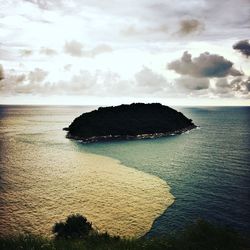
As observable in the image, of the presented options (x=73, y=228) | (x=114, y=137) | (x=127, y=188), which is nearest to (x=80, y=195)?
(x=127, y=188)

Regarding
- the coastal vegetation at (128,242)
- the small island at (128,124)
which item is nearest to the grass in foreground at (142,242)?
the coastal vegetation at (128,242)

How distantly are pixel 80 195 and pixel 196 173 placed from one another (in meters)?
27.2

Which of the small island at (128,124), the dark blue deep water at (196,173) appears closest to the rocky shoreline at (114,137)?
the small island at (128,124)

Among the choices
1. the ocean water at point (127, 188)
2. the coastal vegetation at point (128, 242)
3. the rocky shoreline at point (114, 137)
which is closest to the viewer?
the coastal vegetation at point (128, 242)

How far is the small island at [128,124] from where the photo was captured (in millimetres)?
125250

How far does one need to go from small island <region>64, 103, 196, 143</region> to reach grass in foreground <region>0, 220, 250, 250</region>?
90538 millimetres

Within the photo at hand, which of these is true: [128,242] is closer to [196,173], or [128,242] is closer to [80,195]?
[80,195]

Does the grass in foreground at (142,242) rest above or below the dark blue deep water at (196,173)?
above

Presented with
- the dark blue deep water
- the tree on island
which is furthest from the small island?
the tree on island

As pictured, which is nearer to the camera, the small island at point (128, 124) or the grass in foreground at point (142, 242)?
the grass in foreground at point (142, 242)

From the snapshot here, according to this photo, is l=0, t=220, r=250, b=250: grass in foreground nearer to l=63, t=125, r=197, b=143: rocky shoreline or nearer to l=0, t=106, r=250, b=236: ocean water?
l=0, t=106, r=250, b=236: ocean water

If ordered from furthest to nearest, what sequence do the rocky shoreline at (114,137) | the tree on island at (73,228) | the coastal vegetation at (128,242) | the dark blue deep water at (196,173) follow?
1. the rocky shoreline at (114,137)
2. the dark blue deep water at (196,173)
3. the tree on island at (73,228)
4. the coastal vegetation at (128,242)

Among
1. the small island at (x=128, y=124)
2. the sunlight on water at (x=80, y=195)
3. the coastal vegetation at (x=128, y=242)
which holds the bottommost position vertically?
the sunlight on water at (x=80, y=195)

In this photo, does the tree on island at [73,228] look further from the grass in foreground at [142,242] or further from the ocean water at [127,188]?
the grass in foreground at [142,242]
